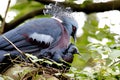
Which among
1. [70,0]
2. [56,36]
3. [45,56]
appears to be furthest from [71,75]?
[70,0]

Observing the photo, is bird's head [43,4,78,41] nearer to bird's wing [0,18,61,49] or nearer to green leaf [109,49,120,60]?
bird's wing [0,18,61,49]

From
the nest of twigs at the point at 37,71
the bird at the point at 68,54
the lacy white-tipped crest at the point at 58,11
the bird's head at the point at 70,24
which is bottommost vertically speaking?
the bird at the point at 68,54

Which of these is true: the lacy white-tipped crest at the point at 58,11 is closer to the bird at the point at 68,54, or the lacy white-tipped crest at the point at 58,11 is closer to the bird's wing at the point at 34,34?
the bird's wing at the point at 34,34

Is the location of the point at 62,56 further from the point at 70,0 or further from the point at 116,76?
the point at 70,0

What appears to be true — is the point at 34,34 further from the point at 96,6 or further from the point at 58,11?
the point at 96,6

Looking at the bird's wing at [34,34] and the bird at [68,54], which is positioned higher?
the bird's wing at [34,34]

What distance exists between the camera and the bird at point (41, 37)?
1765 mm

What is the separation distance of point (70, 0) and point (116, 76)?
0.94 meters

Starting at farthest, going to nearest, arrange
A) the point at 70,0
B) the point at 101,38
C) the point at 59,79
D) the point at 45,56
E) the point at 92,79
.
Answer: the point at 70,0 < the point at 101,38 < the point at 45,56 < the point at 59,79 < the point at 92,79

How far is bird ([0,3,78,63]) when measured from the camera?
176cm

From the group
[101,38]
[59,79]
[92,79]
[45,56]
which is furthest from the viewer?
[101,38]

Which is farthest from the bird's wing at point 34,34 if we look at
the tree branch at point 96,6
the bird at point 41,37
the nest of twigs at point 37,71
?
the tree branch at point 96,6

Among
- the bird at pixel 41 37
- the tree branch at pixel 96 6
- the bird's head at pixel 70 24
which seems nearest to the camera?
the bird at pixel 41 37

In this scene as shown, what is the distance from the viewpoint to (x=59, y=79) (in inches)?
60.7
